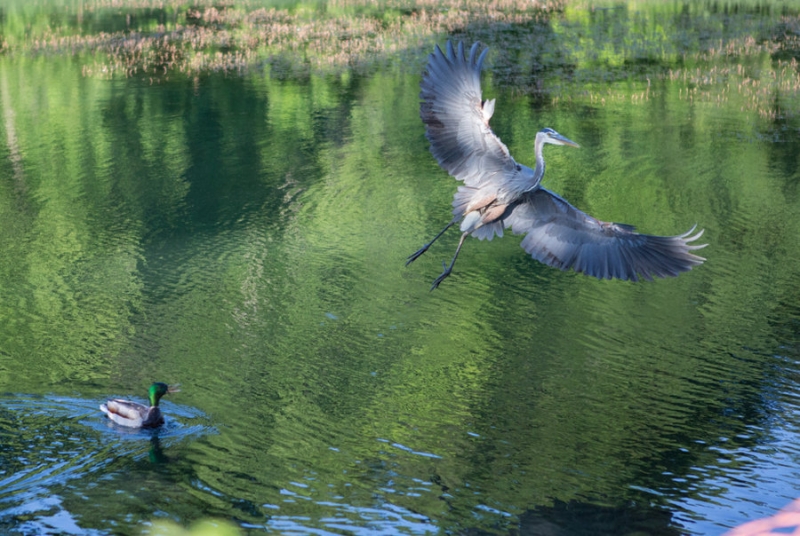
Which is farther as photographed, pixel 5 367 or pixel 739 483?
pixel 5 367

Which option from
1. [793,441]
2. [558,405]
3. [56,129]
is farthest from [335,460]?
[56,129]

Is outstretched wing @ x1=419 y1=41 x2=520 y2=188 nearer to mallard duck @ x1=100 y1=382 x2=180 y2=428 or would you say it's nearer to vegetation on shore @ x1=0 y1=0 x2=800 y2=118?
mallard duck @ x1=100 y1=382 x2=180 y2=428

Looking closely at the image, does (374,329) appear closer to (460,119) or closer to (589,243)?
(589,243)

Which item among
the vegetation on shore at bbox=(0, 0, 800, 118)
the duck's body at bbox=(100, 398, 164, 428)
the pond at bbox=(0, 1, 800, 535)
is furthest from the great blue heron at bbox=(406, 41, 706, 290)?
the vegetation on shore at bbox=(0, 0, 800, 118)

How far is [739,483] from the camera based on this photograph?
10523 mm

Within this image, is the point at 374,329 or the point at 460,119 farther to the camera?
the point at 374,329

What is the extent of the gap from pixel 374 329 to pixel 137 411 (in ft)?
13.4

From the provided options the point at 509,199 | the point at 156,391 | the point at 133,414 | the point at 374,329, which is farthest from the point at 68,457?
the point at 509,199

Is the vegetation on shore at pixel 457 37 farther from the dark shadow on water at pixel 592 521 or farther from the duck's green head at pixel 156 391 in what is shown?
the duck's green head at pixel 156 391

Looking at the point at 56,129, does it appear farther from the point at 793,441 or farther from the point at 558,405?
the point at 793,441

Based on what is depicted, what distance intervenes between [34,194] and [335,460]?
11924mm

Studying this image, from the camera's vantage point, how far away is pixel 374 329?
46.2ft

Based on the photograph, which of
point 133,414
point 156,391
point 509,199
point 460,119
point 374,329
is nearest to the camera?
point 460,119

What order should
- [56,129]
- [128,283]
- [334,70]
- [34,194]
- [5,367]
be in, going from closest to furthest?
[5,367]
[128,283]
[34,194]
[56,129]
[334,70]
